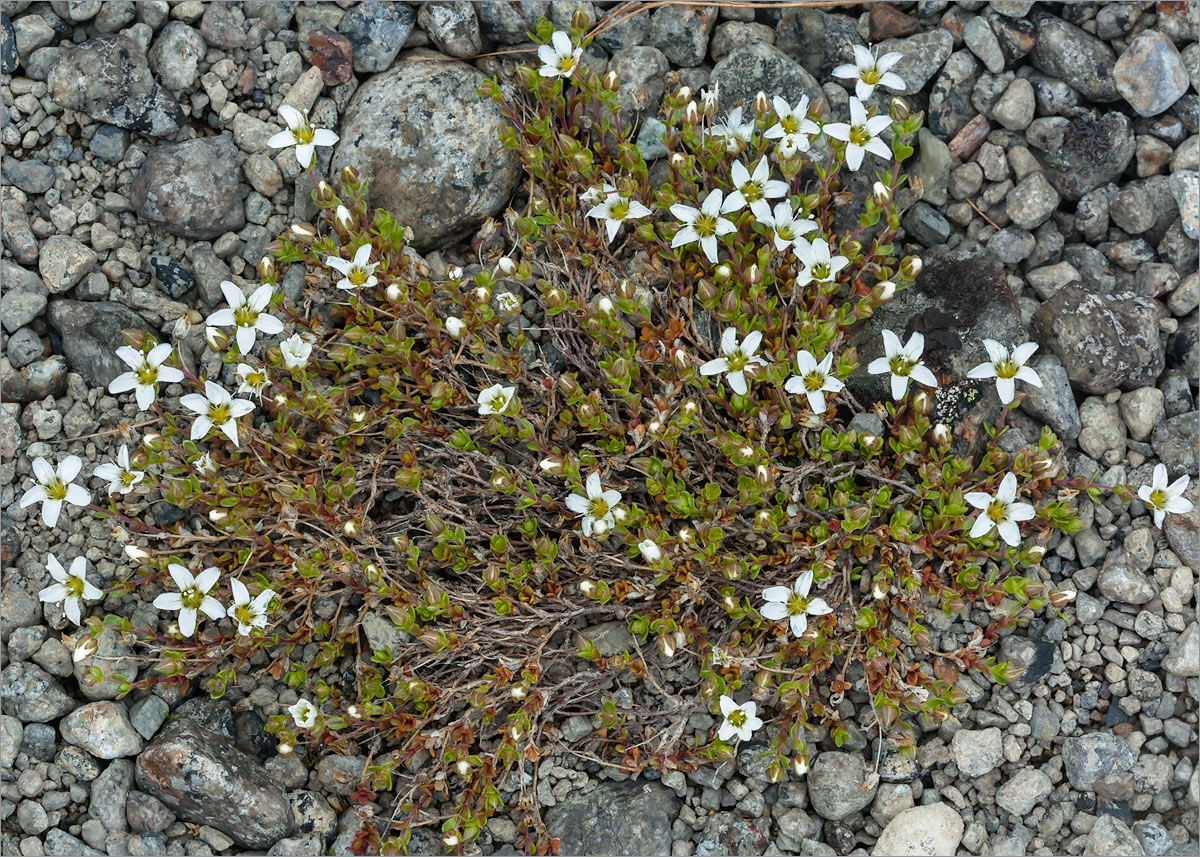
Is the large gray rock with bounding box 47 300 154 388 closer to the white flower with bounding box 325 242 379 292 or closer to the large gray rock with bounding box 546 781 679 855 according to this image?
the white flower with bounding box 325 242 379 292

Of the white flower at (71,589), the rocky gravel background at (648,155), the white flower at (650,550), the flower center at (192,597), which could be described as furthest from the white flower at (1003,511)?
the white flower at (71,589)

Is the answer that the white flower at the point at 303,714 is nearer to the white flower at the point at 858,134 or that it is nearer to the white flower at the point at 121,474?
the white flower at the point at 121,474

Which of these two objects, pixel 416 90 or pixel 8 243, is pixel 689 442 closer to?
pixel 416 90

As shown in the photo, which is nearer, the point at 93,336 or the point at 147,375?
the point at 147,375

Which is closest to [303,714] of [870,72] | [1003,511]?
[1003,511]

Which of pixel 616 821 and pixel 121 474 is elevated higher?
pixel 121 474

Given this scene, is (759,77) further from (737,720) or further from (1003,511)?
(737,720)
